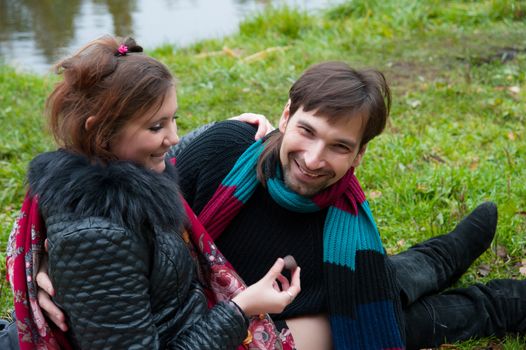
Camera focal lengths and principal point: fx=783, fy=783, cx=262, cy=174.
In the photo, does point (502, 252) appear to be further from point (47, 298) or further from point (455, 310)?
point (47, 298)

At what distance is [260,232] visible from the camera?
119 inches

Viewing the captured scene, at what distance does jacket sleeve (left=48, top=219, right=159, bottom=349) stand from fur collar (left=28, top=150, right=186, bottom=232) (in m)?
0.05

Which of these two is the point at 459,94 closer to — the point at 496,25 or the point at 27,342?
the point at 496,25

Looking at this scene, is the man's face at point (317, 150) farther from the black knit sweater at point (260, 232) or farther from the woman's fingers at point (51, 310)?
the woman's fingers at point (51, 310)

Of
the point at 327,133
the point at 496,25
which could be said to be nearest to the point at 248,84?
the point at 496,25

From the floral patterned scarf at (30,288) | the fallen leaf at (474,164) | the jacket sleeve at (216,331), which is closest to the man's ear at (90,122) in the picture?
the floral patterned scarf at (30,288)

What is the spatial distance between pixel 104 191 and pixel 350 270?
112 cm

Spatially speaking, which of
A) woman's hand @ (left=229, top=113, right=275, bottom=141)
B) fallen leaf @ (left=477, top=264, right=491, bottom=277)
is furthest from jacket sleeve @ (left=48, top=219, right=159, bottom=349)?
fallen leaf @ (left=477, top=264, right=491, bottom=277)

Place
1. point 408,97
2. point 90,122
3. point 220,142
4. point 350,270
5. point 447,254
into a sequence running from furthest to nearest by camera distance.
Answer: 1. point 408,97
2. point 447,254
3. point 220,142
4. point 350,270
5. point 90,122

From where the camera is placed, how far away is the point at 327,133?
273 centimetres

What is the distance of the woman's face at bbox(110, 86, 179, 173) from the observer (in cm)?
226

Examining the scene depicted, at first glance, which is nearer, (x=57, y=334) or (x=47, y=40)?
(x=57, y=334)

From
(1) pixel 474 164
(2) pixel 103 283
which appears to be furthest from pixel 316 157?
(1) pixel 474 164

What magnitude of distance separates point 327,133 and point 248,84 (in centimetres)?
357
